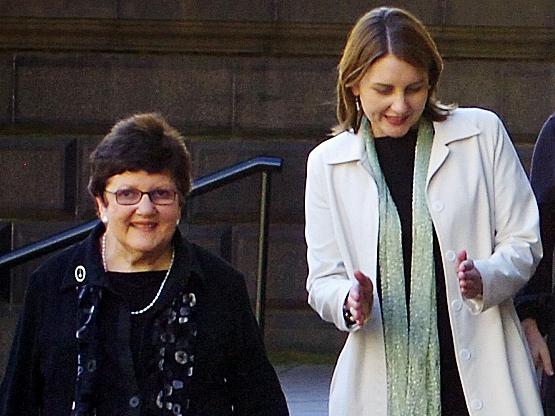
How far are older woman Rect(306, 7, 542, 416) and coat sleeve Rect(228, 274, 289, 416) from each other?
25 cm

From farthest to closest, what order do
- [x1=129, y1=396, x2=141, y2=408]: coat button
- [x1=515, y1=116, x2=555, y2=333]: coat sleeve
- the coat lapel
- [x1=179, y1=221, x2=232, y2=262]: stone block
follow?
[x1=179, y1=221, x2=232, y2=262]: stone block, [x1=515, y1=116, x2=555, y2=333]: coat sleeve, the coat lapel, [x1=129, y1=396, x2=141, y2=408]: coat button

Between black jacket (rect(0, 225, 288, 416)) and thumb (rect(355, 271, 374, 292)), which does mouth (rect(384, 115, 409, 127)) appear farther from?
black jacket (rect(0, 225, 288, 416))

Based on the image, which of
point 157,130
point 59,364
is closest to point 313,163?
point 157,130

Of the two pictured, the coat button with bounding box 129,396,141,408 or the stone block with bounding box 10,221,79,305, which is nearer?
the coat button with bounding box 129,396,141,408

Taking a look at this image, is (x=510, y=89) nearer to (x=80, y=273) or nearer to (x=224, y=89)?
(x=224, y=89)

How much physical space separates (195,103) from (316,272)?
487 centimetres

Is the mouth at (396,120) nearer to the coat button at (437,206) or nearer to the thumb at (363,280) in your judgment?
the coat button at (437,206)

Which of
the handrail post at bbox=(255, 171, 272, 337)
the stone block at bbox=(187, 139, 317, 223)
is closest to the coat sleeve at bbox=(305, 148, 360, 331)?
the handrail post at bbox=(255, 171, 272, 337)

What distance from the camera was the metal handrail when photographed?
6.98m

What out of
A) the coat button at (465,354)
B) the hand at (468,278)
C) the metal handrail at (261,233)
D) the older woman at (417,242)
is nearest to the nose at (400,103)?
Result: the older woman at (417,242)

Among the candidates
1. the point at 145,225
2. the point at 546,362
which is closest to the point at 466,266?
the point at 546,362

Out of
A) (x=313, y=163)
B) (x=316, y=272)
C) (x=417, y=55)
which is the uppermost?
(x=417, y=55)

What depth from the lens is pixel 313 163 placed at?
423 centimetres

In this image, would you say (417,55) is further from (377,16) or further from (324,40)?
(324,40)
